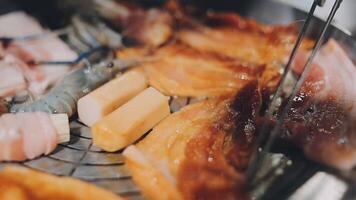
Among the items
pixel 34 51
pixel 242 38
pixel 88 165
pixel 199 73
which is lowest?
pixel 88 165

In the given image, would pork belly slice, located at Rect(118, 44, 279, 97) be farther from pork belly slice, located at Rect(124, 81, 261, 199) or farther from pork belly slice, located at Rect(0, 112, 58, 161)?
pork belly slice, located at Rect(0, 112, 58, 161)

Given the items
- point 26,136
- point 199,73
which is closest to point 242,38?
point 199,73

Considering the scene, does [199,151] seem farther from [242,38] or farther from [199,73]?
[242,38]

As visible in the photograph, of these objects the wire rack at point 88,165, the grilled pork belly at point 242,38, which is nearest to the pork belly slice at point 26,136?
the wire rack at point 88,165

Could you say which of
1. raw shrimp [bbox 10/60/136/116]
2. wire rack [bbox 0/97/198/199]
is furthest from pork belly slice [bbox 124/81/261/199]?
raw shrimp [bbox 10/60/136/116]

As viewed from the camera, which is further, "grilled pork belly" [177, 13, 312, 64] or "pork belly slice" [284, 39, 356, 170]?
"grilled pork belly" [177, 13, 312, 64]

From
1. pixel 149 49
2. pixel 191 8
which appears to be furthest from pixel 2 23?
pixel 191 8
